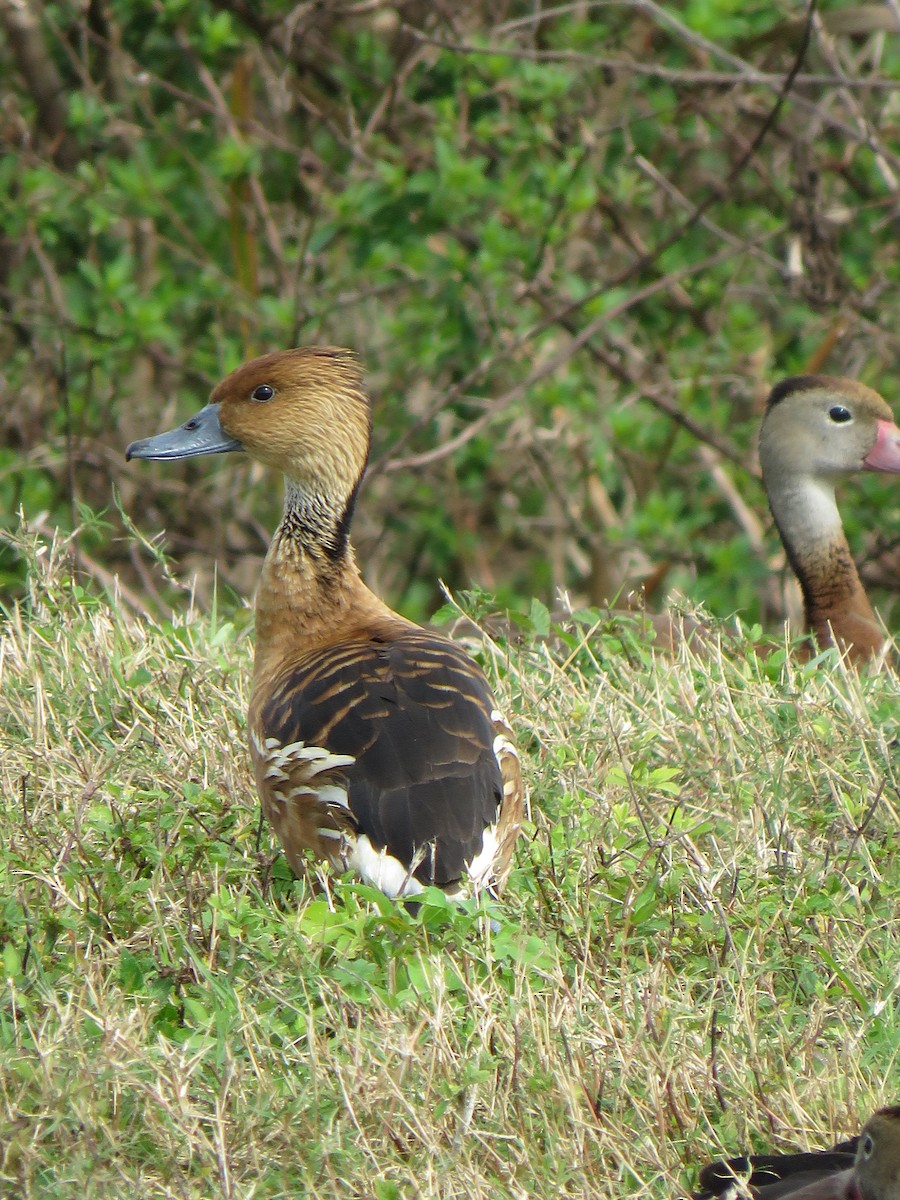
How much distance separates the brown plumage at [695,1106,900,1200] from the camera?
2.29 metres

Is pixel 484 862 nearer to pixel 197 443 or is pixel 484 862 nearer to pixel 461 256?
pixel 197 443

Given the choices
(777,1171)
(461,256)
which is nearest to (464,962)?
(777,1171)

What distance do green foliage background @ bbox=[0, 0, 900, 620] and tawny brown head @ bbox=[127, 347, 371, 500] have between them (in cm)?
279

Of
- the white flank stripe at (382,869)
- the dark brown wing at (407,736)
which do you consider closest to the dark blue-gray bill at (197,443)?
the dark brown wing at (407,736)

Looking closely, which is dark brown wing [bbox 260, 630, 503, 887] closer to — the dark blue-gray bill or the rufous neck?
the dark blue-gray bill

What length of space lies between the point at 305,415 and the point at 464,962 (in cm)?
198

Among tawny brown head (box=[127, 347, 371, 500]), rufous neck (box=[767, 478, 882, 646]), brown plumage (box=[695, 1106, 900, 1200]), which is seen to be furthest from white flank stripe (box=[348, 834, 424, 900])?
rufous neck (box=[767, 478, 882, 646])

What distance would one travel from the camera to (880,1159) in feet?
7.51

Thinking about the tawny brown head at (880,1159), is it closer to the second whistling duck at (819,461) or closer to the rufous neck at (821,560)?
the rufous neck at (821,560)

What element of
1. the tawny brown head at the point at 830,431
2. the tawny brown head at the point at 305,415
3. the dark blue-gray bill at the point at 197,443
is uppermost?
the tawny brown head at the point at 305,415

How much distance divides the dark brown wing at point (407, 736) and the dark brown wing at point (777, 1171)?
992 millimetres

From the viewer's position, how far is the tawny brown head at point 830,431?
21.8 feet

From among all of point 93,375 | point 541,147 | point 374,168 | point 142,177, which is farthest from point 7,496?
point 541,147

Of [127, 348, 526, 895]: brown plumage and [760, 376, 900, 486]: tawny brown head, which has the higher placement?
[127, 348, 526, 895]: brown plumage
